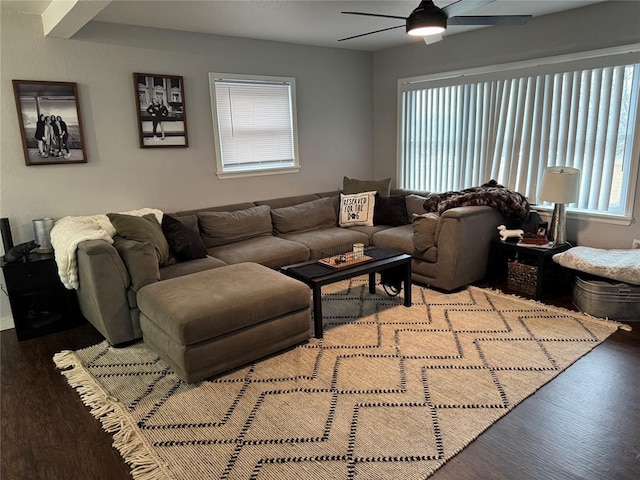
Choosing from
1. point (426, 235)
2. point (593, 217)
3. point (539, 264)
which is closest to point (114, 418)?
point (426, 235)

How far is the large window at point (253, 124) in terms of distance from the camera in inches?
177

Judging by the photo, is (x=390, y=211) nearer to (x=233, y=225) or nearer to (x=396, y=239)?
(x=396, y=239)

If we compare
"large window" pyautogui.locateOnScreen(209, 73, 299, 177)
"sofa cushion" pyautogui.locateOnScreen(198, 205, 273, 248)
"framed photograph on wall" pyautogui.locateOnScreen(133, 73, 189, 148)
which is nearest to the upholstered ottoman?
"sofa cushion" pyautogui.locateOnScreen(198, 205, 273, 248)

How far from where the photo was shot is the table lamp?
3.70 metres

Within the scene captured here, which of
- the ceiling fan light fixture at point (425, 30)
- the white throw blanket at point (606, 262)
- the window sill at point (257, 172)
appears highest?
the ceiling fan light fixture at point (425, 30)

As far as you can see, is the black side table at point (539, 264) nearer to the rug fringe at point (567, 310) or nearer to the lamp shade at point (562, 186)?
the rug fringe at point (567, 310)

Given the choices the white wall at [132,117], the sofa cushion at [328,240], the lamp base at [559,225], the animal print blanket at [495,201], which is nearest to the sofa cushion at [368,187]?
the white wall at [132,117]

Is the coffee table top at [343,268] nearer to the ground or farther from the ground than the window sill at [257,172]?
nearer to the ground

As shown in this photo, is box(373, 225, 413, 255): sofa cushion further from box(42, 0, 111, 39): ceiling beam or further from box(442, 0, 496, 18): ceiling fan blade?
box(42, 0, 111, 39): ceiling beam

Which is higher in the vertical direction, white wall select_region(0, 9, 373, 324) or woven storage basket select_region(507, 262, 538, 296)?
white wall select_region(0, 9, 373, 324)

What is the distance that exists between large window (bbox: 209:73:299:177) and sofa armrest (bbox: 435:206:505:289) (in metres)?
2.06

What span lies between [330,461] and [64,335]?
246 centimetres

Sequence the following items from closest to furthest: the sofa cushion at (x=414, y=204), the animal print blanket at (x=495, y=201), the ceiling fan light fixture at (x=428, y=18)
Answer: the ceiling fan light fixture at (x=428, y=18), the animal print blanket at (x=495, y=201), the sofa cushion at (x=414, y=204)

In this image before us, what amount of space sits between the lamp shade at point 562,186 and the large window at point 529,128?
36 cm
